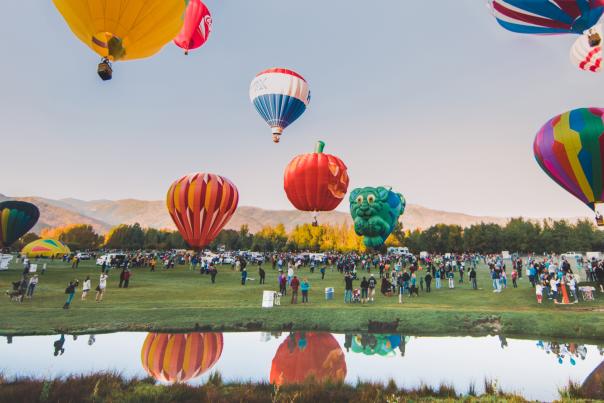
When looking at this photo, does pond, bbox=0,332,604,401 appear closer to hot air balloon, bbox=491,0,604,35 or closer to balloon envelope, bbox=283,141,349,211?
hot air balloon, bbox=491,0,604,35

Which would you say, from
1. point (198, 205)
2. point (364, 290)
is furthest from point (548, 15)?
point (198, 205)

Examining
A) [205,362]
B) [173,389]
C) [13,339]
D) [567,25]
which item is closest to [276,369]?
[205,362]

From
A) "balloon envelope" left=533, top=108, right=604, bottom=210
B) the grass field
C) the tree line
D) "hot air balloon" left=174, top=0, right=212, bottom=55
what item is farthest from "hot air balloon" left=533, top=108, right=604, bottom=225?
the tree line

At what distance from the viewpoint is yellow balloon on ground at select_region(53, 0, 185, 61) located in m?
10.5

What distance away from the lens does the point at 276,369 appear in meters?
9.73

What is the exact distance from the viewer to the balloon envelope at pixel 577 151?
789 inches

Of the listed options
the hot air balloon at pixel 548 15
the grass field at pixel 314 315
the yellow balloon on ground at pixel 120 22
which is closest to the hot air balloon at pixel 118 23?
the yellow balloon on ground at pixel 120 22

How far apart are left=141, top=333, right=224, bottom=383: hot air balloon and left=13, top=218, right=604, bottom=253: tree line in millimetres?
81462

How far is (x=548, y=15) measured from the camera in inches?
642

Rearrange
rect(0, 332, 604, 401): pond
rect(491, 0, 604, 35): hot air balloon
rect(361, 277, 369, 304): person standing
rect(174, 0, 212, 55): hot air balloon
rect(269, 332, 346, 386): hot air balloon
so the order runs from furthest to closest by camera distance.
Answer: rect(174, 0, 212, 55): hot air balloon
rect(361, 277, 369, 304): person standing
rect(491, 0, 604, 35): hot air balloon
rect(269, 332, 346, 386): hot air balloon
rect(0, 332, 604, 401): pond

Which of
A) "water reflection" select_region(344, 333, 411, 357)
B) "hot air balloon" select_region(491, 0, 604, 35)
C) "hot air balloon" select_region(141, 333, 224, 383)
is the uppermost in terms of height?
"hot air balloon" select_region(491, 0, 604, 35)

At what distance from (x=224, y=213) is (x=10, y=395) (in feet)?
A: 81.3

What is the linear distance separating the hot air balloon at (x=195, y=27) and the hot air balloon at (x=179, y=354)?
17722mm

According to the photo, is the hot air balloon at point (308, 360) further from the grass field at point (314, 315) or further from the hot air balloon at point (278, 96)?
the hot air balloon at point (278, 96)
